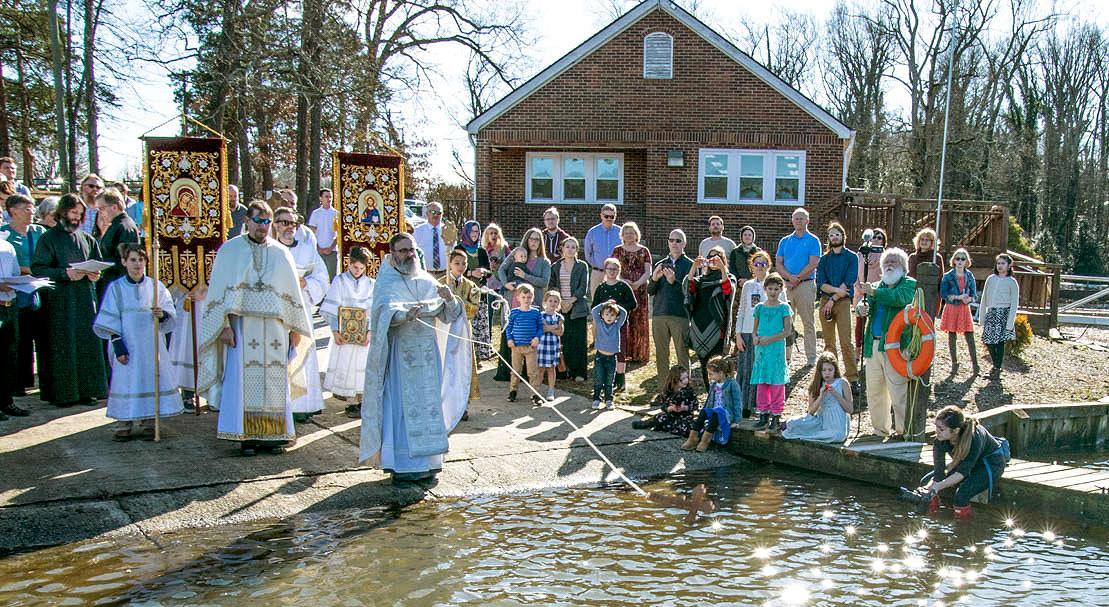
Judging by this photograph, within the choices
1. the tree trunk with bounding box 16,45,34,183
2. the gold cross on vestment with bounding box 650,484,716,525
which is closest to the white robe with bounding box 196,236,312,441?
the gold cross on vestment with bounding box 650,484,716,525

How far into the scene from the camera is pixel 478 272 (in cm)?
1116

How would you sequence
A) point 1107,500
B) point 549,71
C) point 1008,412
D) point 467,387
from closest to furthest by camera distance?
point 1107,500, point 467,387, point 1008,412, point 549,71

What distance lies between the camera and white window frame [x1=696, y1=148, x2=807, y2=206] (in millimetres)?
23516

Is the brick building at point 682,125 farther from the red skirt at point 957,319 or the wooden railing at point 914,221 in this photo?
the red skirt at point 957,319

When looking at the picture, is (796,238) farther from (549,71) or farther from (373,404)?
(549,71)

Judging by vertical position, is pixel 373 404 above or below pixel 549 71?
below

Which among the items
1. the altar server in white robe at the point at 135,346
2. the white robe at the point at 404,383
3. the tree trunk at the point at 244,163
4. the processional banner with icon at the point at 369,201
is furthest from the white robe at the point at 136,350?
the tree trunk at the point at 244,163

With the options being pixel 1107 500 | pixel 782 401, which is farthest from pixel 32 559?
pixel 1107 500

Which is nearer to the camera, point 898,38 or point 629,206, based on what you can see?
point 629,206

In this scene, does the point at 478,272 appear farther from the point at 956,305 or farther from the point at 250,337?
the point at 956,305

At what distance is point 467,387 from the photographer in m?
7.77

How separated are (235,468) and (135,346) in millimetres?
1604

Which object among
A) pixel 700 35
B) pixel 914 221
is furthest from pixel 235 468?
pixel 700 35

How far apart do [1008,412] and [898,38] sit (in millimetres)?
37903
